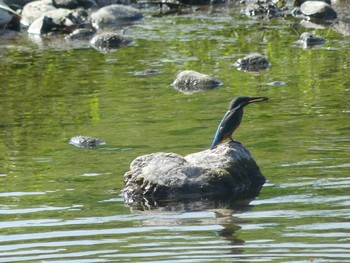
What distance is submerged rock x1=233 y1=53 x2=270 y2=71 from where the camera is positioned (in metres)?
16.6

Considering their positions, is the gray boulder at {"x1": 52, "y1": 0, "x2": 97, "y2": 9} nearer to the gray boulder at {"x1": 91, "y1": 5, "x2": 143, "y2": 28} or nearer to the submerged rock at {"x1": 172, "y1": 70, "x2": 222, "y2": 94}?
the gray boulder at {"x1": 91, "y1": 5, "x2": 143, "y2": 28}

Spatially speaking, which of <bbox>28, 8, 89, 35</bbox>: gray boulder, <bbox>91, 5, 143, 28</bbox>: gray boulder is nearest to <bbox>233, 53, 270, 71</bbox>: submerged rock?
<bbox>28, 8, 89, 35</bbox>: gray boulder

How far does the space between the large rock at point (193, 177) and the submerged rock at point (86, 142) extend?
2153mm

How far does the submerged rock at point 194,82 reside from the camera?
15062 mm

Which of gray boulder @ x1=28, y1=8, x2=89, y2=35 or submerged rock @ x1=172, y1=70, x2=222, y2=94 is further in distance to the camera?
gray boulder @ x1=28, y1=8, x2=89, y2=35

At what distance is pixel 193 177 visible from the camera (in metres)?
9.30

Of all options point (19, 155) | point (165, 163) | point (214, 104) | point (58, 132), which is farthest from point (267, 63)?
point (165, 163)

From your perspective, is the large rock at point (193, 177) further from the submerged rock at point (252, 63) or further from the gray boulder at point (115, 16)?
the gray boulder at point (115, 16)

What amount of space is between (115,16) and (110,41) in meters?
3.30

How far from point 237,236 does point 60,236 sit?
128 centimetres

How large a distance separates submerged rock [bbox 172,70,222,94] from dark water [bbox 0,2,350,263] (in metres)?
0.18

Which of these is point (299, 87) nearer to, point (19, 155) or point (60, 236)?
point (19, 155)

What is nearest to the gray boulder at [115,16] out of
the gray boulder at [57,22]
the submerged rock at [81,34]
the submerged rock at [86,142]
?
the gray boulder at [57,22]

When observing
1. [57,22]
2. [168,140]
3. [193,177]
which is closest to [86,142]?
[168,140]
